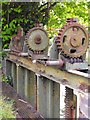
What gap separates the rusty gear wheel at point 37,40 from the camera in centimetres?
467

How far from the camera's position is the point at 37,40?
4.70 m

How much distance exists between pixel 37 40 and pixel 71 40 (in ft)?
4.68

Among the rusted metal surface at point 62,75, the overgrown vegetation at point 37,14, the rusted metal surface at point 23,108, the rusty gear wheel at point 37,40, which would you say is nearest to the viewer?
the rusted metal surface at point 62,75

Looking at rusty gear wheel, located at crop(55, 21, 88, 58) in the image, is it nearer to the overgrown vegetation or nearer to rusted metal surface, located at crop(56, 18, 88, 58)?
rusted metal surface, located at crop(56, 18, 88, 58)

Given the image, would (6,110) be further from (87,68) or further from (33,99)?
(33,99)

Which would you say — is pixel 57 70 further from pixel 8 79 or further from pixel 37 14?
pixel 37 14

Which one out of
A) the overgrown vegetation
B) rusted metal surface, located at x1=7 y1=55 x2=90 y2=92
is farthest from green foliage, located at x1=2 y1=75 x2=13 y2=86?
rusted metal surface, located at x1=7 y1=55 x2=90 y2=92

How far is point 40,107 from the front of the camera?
4383mm

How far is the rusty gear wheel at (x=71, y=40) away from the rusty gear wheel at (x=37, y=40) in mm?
1284

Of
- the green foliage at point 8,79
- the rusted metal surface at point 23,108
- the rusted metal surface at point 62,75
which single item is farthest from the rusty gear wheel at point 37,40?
the green foliage at point 8,79

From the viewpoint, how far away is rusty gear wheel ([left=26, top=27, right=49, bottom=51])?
467 cm

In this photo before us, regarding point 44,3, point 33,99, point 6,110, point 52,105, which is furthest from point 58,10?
point 6,110

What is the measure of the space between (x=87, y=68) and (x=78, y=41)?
0.33 m

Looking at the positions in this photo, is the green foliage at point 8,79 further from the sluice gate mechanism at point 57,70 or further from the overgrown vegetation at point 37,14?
the overgrown vegetation at point 37,14
